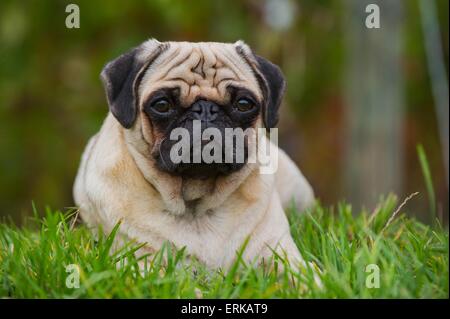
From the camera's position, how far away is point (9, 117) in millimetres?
10172

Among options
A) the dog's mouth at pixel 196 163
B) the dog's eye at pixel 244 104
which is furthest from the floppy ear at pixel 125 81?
the dog's eye at pixel 244 104

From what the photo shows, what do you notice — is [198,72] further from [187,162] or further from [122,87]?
[187,162]

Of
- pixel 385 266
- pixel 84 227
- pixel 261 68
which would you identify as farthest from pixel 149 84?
pixel 385 266

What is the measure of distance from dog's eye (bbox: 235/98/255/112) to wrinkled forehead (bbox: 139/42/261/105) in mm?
52

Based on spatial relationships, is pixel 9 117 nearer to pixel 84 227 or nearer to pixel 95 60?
pixel 95 60

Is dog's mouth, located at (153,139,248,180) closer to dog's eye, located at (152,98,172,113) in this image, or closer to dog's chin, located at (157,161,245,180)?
dog's chin, located at (157,161,245,180)

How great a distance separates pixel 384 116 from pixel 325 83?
2.83m

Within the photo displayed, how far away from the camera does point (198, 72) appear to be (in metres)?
3.84

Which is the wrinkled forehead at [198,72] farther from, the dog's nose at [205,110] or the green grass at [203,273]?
the green grass at [203,273]

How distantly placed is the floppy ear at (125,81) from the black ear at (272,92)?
58 cm

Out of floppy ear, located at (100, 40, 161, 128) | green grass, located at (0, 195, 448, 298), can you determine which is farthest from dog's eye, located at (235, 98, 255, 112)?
green grass, located at (0, 195, 448, 298)

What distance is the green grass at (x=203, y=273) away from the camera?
299 centimetres

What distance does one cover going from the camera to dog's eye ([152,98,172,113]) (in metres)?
3.70

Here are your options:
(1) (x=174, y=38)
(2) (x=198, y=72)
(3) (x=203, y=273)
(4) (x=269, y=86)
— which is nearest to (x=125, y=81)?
(2) (x=198, y=72)
